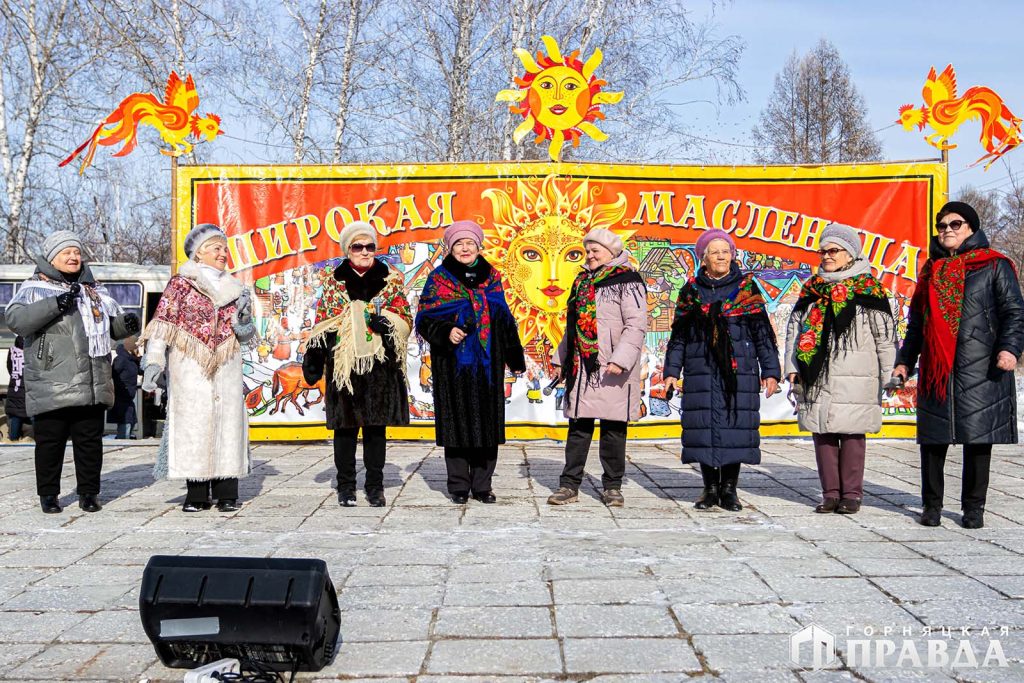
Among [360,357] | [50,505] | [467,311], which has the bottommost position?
[50,505]

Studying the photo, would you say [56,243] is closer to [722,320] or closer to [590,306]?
[590,306]

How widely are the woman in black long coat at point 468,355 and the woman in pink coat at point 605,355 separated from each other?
0.44 metres

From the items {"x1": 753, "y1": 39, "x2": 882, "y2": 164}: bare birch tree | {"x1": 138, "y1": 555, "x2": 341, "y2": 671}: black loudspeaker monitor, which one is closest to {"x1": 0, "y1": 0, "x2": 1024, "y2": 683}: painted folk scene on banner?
{"x1": 138, "y1": 555, "x2": 341, "y2": 671}: black loudspeaker monitor

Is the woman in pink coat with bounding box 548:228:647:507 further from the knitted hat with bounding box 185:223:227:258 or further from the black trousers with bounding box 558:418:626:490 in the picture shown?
the knitted hat with bounding box 185:223:227:258

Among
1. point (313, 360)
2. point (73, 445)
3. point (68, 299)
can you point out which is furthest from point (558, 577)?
point (68, 299)

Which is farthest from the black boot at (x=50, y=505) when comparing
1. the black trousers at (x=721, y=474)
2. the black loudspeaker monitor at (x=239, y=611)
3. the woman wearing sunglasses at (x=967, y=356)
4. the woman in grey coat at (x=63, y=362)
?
the woman wearing sunglasses at (x=967, y=356)

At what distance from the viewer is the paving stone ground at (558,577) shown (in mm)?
3199

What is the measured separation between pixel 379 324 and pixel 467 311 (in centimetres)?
56

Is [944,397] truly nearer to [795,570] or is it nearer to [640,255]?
[795,570]

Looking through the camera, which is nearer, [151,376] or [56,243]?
[151,376]

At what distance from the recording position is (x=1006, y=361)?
5.18m

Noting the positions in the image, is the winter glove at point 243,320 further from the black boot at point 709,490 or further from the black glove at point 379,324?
the black boot at point 709,490

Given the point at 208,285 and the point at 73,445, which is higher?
the point at 208,285

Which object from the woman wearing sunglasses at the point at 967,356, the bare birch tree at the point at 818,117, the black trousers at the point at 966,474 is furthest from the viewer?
the bare birch tree at the point at 818,117
